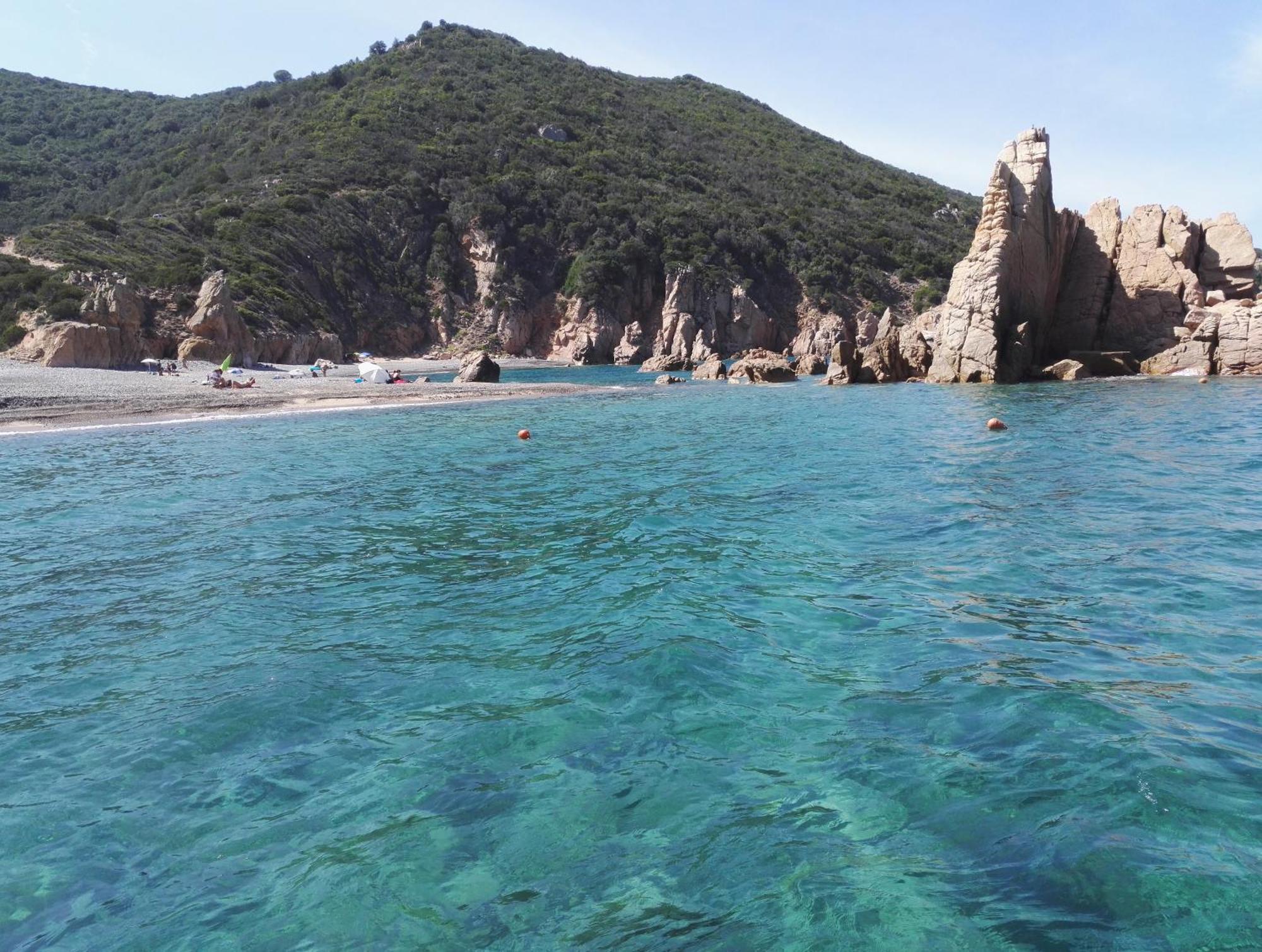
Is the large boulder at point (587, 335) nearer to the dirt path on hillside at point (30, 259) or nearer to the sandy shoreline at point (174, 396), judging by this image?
the sandy shoreline at point (174, 396)

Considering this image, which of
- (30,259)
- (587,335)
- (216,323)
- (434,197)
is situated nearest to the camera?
(216,323)

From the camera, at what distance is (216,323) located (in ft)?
152

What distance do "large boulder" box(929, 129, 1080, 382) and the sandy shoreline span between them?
57.0ft

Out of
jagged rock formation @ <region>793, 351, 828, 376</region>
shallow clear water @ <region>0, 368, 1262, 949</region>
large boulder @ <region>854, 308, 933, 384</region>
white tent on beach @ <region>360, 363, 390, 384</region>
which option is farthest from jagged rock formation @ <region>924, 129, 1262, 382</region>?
white tent on beach @ <region>360, 363, 390, 384</region>

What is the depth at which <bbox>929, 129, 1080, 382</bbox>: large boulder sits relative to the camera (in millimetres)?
34062

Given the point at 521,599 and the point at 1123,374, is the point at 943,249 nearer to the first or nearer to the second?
the point at 1123,374

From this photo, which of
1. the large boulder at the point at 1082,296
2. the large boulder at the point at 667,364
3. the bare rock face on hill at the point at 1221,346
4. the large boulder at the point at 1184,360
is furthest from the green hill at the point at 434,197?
the bare rock face on hill at the point at 1221,346

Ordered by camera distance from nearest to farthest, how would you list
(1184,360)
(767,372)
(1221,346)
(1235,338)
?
1. (1235,338)
2. (1221,346)
3. (1184,360)
4. (767,372)

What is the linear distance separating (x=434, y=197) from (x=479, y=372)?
A: 4929 cm

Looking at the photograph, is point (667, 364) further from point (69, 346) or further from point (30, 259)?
point (30, 259)

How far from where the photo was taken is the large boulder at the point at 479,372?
45.1m

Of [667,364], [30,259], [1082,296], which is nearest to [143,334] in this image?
[30,259]

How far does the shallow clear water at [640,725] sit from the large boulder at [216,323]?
3746cm

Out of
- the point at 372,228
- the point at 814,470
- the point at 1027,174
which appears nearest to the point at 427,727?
the point at 814,470
